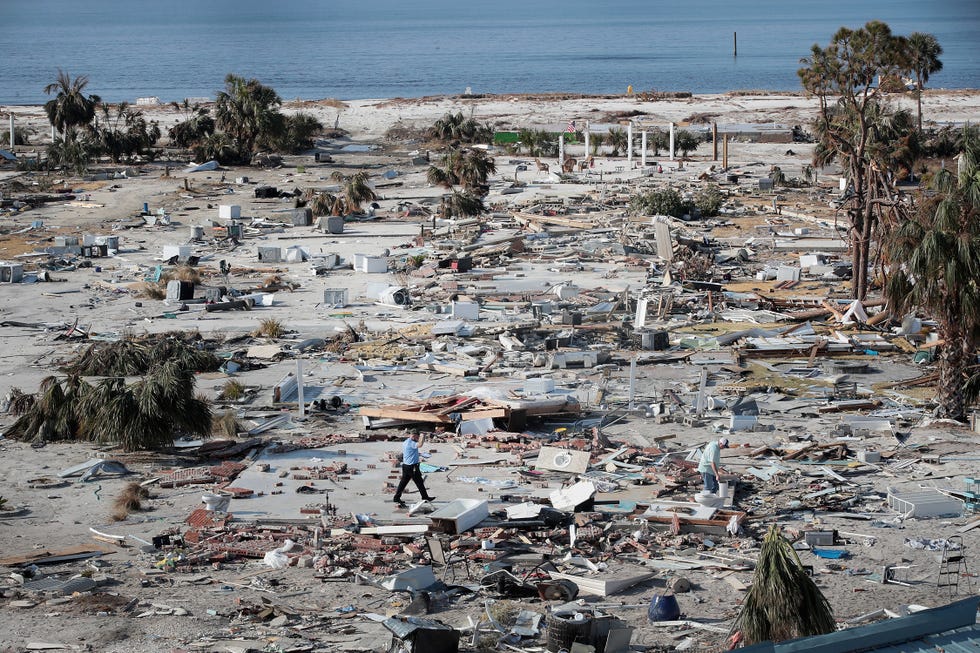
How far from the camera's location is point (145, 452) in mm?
16125

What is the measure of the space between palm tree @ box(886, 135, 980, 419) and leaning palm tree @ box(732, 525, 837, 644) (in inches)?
301

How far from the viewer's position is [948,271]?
1581cm

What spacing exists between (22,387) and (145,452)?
15.3 feet

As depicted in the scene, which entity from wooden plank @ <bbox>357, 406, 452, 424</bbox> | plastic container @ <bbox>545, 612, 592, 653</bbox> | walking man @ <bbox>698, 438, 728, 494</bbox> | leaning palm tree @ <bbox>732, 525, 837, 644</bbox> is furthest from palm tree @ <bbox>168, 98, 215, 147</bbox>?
leaning palm tree @ <bbox>732, 525, 837, 644</bbox>

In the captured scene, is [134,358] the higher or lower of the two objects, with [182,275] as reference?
lower

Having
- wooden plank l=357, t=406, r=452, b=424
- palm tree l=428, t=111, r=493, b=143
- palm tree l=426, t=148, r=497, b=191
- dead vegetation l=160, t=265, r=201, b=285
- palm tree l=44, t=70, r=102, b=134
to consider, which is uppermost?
palm tree l=44, t=70, r=102, b=134

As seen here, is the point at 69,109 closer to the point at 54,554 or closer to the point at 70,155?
the point at 70,155

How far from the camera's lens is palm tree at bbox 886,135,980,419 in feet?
52.0

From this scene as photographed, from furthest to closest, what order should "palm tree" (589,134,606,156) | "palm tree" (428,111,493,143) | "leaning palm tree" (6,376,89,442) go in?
"palm tree" (428,111,493,143), "palm tree" (589,134,606,156), "leaning palm tree" (6,376,89,442)

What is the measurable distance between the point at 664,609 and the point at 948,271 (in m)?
7.22

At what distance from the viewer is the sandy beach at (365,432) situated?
11.2 meters

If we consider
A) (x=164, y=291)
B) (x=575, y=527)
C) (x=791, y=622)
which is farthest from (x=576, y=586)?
(x=164, y=291)

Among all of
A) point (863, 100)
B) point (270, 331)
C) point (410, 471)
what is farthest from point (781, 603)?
point (863, 100)

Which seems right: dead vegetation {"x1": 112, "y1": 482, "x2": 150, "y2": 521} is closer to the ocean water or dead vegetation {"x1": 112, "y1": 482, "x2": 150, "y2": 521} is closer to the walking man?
the walking man
